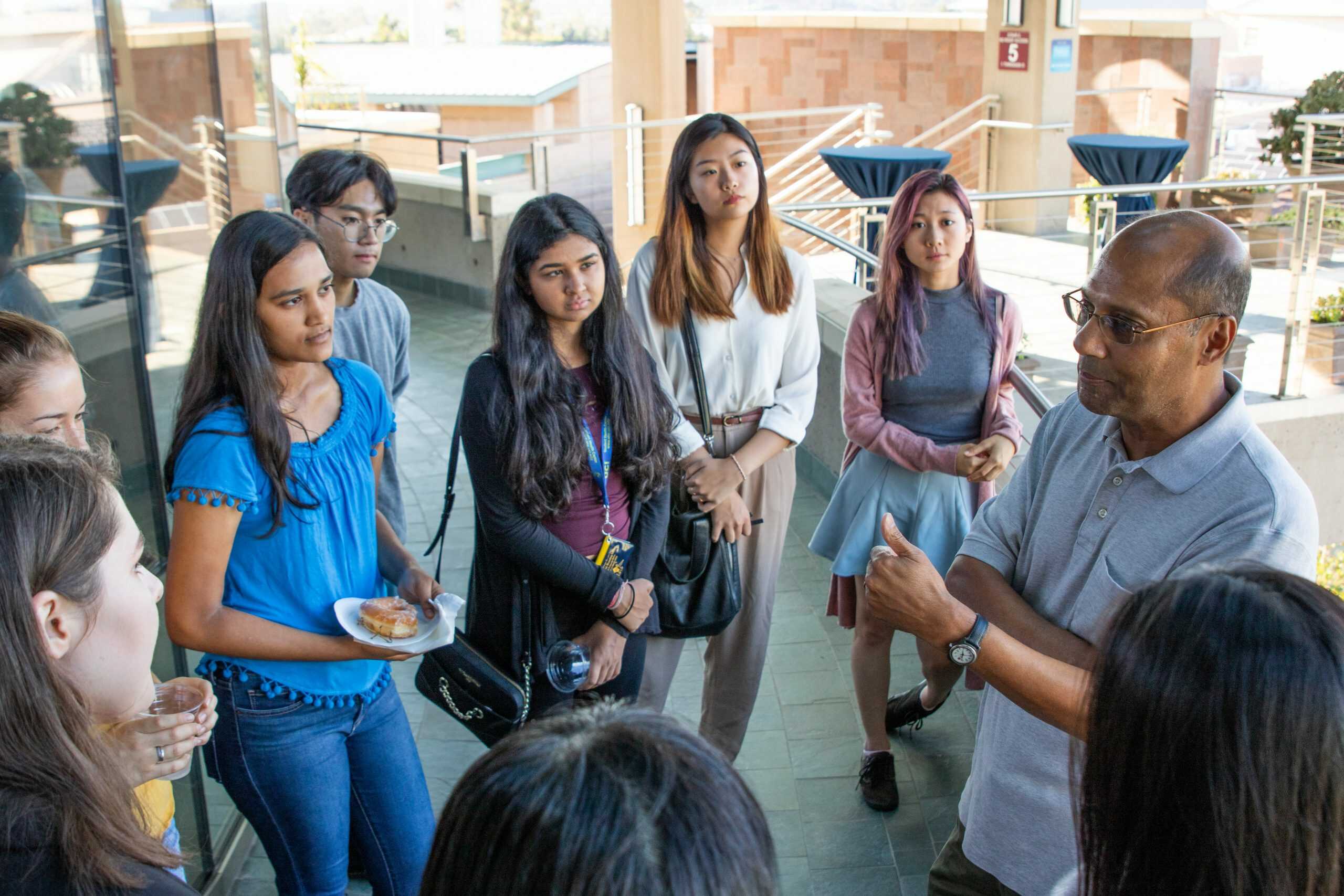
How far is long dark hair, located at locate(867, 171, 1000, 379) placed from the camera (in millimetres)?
3426

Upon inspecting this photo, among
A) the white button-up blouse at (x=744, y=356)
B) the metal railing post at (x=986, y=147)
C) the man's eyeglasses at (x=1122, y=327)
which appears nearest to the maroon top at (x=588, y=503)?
the white button-up blouse at (x=744, y=356)

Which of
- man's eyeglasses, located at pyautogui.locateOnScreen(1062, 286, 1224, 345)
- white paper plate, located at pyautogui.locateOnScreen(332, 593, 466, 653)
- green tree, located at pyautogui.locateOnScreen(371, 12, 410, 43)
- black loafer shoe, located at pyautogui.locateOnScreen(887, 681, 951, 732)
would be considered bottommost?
black loafer shoe, located at pyautogui.locateOnScreen(887, 681, 951, 732)

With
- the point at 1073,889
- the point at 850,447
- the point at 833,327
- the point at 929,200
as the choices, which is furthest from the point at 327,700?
the point at 833,327

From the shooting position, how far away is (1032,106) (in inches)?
483

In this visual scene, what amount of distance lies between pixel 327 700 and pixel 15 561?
1137 millimetres

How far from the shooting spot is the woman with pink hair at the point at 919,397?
344cm

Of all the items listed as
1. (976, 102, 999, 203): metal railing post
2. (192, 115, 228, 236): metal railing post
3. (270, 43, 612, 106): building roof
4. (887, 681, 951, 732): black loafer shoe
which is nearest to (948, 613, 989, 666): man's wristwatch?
(887, 681, 951, 732): black loafer shoe

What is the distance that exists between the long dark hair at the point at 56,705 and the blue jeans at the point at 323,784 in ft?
3.02

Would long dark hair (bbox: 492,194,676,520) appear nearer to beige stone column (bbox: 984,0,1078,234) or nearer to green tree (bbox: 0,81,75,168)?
green tree (bbox: 0,81,75,168)

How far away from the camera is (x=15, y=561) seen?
121cm

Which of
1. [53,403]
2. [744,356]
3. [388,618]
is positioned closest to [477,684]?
[388,618]

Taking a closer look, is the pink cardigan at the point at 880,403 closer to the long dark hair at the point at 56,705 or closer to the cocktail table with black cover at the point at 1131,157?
the long dark hair at the point at 56,705

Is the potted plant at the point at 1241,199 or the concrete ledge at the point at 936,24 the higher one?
the concrete ledge at the point at 936,24

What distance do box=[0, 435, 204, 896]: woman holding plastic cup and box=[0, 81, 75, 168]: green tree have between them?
6.49 ft
